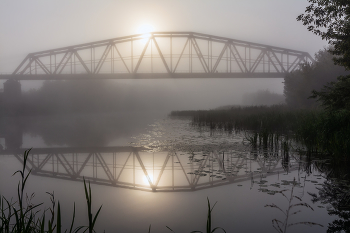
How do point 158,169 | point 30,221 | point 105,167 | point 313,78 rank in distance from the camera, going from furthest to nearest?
point 313,78, point 105,167, point 158,169, point 30,221

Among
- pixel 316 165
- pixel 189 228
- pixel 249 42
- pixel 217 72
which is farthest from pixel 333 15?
pixel 249 42

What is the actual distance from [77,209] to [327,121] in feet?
24.8

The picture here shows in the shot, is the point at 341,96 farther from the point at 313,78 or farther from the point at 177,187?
the point at 313,78

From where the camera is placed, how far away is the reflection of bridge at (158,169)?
4.80 m

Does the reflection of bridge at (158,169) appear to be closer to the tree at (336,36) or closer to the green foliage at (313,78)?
the tree at (336,36)

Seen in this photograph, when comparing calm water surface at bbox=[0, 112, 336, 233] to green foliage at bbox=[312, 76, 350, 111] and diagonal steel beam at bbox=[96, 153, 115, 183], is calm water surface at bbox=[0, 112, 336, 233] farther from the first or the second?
green foliage at bbox=[312, 76, 350, 111]

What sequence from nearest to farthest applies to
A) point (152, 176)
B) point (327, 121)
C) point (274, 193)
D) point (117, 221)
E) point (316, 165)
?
point (117, 221), point (274, 193), point (152, 176), point (316, 165), point (327, 121)

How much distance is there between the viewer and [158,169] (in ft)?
19.1

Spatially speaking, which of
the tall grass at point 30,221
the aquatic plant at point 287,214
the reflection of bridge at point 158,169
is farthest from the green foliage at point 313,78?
the tall grass at point 30,221

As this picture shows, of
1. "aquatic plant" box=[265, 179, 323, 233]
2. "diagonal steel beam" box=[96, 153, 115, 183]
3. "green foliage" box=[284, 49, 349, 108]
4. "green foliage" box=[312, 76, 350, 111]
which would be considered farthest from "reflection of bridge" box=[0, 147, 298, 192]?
"green foliage" box=[284, 49, 349, 108]

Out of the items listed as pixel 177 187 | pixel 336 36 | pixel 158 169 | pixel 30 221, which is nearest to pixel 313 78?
pixel 336 36

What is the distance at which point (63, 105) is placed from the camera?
68.4m

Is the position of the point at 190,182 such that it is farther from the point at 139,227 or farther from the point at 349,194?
the point at 349,194

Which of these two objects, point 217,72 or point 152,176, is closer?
point 152,176
